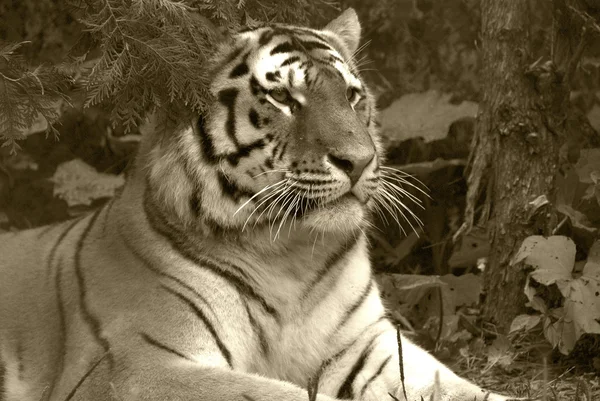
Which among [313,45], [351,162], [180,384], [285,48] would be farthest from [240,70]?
[180,384]

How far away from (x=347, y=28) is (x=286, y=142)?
802 mm

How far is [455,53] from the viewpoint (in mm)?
5223

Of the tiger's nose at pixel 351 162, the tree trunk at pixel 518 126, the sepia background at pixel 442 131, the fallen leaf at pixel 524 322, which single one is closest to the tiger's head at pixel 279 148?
the tiger's nose at pixel 351 162

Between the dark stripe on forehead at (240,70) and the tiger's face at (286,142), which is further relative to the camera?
the dark stripe on forehead at (240,70)

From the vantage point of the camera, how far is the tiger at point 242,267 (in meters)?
3.01

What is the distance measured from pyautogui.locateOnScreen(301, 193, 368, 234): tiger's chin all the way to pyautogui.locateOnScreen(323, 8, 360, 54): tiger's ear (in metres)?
0.83

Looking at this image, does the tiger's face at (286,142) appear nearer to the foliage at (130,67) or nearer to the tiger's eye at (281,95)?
the tiger's eye at (281,95)

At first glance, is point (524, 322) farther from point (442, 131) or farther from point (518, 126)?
point (442, 131)

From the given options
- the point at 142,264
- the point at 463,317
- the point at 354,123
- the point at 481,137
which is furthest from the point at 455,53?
the point at 142,264

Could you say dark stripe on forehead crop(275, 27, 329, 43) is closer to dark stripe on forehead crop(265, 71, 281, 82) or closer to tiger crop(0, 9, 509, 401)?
tiger crop(0, 9, 509, 401)

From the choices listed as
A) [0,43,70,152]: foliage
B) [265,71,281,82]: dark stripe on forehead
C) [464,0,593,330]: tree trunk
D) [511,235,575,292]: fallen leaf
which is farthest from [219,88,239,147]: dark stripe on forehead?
[464,0,593,330]: tree trunk

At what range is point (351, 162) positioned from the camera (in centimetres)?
301

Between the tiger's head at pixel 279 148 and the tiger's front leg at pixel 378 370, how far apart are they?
442mm

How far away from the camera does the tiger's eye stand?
3.16m
